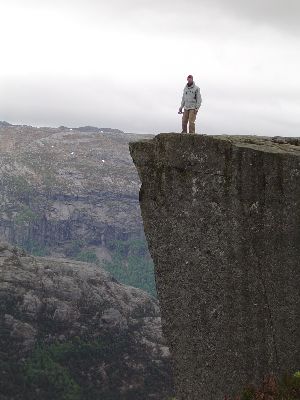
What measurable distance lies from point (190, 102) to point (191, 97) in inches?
12.3

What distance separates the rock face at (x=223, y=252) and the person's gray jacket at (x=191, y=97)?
7.03m

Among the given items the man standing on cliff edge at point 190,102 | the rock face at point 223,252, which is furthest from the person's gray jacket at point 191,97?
the rock face at point 223,252

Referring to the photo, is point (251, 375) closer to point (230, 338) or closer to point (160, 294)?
point (230, 338)

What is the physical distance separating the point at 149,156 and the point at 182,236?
12.9 ft

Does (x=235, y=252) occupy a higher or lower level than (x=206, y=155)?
lower

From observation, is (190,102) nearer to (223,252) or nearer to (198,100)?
(198,100)

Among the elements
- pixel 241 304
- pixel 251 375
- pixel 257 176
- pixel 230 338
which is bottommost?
pixel 251 375

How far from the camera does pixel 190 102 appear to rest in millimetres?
31188

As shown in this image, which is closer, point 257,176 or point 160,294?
point 257,176

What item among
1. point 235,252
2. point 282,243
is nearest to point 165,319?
point 235,252

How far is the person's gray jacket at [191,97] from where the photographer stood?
31.1m

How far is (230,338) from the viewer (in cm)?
2362

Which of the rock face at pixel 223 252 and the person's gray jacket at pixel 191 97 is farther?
the person's gray jacket at pixel 191 97

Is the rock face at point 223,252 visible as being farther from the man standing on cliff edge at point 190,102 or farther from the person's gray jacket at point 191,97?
the person's gray jacket at point 191,97
